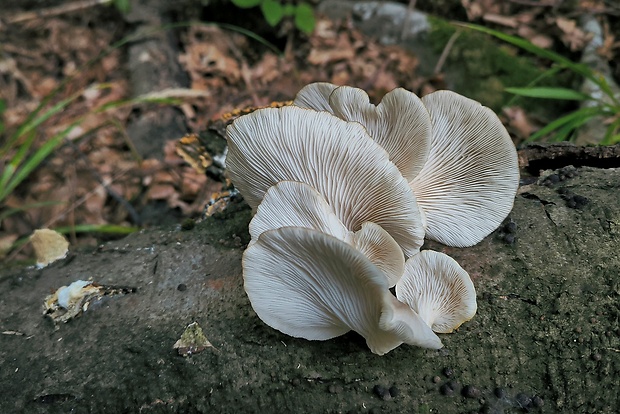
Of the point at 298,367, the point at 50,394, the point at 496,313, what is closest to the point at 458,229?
the point at 496,313

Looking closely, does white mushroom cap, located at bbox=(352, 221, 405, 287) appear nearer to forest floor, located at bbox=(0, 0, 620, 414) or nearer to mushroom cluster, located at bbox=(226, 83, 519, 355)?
mushroom cluster, located at bbox=(226, 83, 519, 355)

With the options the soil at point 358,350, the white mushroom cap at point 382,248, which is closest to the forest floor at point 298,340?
the soil at point 358,350

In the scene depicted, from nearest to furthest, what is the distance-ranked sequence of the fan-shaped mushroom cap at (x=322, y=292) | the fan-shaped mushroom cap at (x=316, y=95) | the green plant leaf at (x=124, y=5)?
the fan-shaped mushroom cap at (x=322, y=292) → the fan-shaped mushroom cap at (x=316, y=95) → the green plant leaf at (x=124, y=5)

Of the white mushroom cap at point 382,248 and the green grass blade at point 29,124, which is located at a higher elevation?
the white mushroom cap at point 382,248

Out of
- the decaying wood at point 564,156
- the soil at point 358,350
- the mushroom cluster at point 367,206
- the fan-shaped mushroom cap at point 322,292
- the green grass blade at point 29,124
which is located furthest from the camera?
the green grass blade at point 29,124

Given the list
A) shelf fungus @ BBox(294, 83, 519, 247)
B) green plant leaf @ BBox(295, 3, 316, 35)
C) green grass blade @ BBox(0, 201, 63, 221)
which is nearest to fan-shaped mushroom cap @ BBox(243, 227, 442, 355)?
shelf fungus @ BBox(294, 83, 519, 247)

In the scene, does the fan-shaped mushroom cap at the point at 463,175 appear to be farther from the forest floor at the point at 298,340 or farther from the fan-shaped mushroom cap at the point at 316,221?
the fan-shaped mushroom cap at the point at 316,221

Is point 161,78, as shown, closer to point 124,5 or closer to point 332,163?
point 124,5
